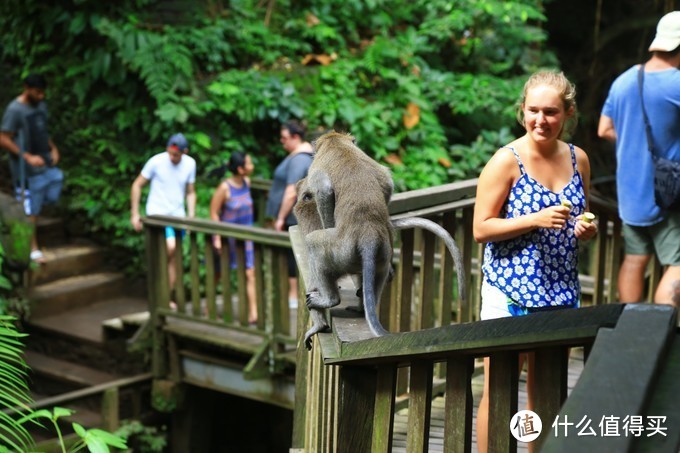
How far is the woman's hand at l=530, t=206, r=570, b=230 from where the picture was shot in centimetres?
299

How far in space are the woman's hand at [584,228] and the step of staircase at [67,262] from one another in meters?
7.43

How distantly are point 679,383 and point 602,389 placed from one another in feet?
0.54

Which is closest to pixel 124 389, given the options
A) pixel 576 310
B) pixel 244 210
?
pixel 244 210

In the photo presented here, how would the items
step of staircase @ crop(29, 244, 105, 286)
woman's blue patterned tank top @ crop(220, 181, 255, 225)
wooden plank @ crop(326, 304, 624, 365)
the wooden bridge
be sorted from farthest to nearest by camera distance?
step of staircase @ crop(29, 244, 105, 286) → woman's blue patterned tank top @ crop(220, 181, 255, 225) → wooden plank @ crop(326, 304, 624, 365) → the wooden bridge

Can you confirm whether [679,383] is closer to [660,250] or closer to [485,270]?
[485,270]

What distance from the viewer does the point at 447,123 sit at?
1170cm

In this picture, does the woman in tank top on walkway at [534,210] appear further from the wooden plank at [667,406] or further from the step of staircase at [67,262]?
the step of staircase at [67,262]

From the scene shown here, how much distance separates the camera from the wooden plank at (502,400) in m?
2.11

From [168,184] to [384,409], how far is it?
5941mm

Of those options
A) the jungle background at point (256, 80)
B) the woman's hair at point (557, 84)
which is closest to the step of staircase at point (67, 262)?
the jungle background at point (256, 80)

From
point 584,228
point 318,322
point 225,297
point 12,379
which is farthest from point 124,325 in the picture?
point 584,228

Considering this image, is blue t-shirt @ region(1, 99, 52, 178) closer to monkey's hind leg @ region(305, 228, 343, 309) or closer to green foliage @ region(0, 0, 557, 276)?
green foliage @ region(0, 0, 557, 276)

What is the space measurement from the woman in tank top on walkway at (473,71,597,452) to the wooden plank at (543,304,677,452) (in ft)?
4.25

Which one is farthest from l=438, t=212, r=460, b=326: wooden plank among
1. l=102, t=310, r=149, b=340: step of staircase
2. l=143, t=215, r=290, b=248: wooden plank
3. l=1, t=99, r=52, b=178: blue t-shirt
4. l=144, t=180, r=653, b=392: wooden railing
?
l=1, t=99, r=52, b=178: blue t-shirt
